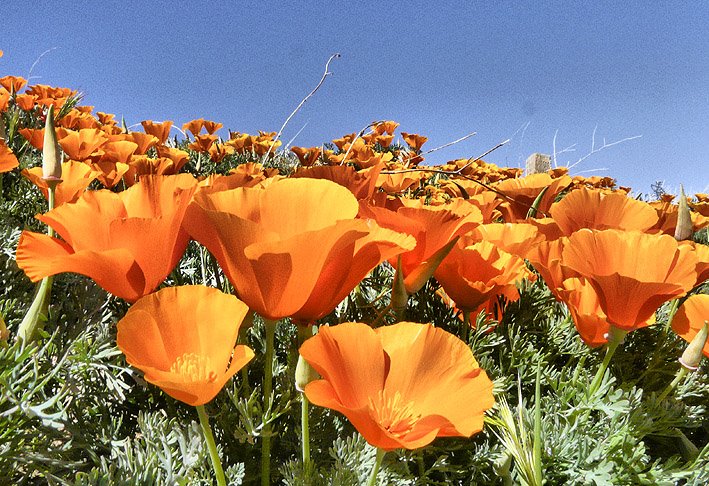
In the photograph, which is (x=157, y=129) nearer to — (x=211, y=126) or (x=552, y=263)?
(x=211, y=126)

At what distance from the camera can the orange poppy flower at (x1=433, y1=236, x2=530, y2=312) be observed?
2.56 ft

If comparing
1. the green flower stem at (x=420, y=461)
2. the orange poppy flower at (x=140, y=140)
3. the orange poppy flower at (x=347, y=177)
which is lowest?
the green flower stem at (x=420, y=461)

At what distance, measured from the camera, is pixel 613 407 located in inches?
28.3

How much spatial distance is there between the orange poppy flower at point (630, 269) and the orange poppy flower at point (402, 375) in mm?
295

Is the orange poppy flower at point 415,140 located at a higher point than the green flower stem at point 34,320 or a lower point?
higher

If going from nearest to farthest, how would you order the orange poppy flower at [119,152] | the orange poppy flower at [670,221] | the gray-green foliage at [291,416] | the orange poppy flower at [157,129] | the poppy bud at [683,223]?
1. the gray-green foliage at [291,416]
2. the poppy bud at [683,223]
3. the orange poppy flower at [670,221]
4. the orange poppy flower at [119,152]
5. the orange poppy flower at [157,129]

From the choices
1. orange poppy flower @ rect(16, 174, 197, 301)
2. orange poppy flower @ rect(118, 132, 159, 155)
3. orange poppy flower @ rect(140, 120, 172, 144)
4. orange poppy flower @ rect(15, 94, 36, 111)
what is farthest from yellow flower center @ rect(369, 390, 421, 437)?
orange poppy flower @ rect(15, 94, 36, 111)

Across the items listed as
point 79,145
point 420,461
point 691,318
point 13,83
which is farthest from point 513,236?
point 13,83

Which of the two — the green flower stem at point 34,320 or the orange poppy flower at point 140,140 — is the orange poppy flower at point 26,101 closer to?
the orange poppy flower at point 140,140

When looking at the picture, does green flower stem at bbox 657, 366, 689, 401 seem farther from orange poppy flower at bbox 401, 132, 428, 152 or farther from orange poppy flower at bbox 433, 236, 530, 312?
orange poppy flower at bbox 401, 132, 428, 152

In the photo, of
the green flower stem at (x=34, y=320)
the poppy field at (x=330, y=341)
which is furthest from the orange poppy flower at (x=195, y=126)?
the green flower stem at (x=34, y=320)

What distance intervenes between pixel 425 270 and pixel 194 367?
0.31 m

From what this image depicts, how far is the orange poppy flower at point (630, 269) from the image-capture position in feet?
2.23

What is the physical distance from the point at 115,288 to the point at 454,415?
1.16 ft
